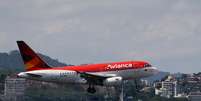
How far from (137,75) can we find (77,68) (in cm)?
1126

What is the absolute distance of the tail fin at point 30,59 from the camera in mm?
186325

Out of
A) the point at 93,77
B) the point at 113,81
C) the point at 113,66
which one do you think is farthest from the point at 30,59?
the point at 113,81

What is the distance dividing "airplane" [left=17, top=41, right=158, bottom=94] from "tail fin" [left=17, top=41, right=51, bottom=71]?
135 centimetres

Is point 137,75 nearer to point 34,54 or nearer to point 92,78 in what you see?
point 92,78

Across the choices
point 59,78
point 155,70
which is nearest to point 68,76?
point 59,78

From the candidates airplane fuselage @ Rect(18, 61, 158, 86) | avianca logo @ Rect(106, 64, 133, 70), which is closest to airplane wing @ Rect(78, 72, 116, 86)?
airplane fuselage @ Rect(18, 61, 158, 86)

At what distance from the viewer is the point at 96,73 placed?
7052 inches

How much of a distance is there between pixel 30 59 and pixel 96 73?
14.9 meters

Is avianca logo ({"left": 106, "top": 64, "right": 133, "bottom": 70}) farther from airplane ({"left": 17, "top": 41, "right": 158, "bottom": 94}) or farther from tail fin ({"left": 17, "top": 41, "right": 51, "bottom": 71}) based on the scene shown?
tail fin ({"left": 17, "top": 41, "right": 51, "bottom": 71})

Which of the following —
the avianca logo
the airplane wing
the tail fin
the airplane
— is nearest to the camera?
the avianca logo

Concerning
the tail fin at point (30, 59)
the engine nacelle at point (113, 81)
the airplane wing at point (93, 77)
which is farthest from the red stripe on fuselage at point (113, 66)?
the tail fin at point (30, 59)

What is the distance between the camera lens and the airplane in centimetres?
17712

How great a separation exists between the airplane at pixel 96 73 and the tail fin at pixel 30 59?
1348 millimetres

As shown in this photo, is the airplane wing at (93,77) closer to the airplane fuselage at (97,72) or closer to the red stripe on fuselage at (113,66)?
the airplane fuselage at (97,72)
